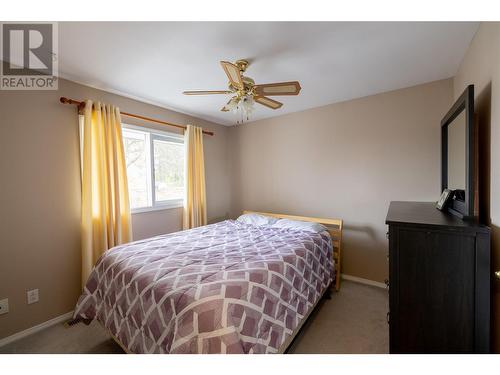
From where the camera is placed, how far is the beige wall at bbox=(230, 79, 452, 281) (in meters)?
2.42

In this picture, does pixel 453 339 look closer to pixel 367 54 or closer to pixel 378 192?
pixel 378 192

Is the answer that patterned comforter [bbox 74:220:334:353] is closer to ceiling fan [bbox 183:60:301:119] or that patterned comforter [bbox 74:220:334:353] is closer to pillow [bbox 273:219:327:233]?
pillow [bbox 273:219:327:233]

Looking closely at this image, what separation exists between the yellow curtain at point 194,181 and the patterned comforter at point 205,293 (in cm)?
102

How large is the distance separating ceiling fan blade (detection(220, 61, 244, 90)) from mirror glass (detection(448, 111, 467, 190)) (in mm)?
1528

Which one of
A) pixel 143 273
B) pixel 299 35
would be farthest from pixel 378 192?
pixel 143 273

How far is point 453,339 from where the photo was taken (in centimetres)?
120

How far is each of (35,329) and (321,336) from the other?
8.23 ft

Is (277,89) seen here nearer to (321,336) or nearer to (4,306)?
(321,336)

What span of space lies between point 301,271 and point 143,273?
1201 mm

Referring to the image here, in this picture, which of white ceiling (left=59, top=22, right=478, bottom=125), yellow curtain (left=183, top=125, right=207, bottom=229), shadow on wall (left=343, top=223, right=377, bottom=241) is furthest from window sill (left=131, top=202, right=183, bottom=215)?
shadow on wall (left=343, top=223, right=377, bottom=241)

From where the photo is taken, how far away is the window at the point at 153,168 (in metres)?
2.80

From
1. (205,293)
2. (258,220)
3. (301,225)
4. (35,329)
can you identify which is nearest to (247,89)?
(205,293)

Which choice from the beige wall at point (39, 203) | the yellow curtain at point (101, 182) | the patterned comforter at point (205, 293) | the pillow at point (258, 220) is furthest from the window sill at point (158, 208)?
the pillow at point (258, 220)
